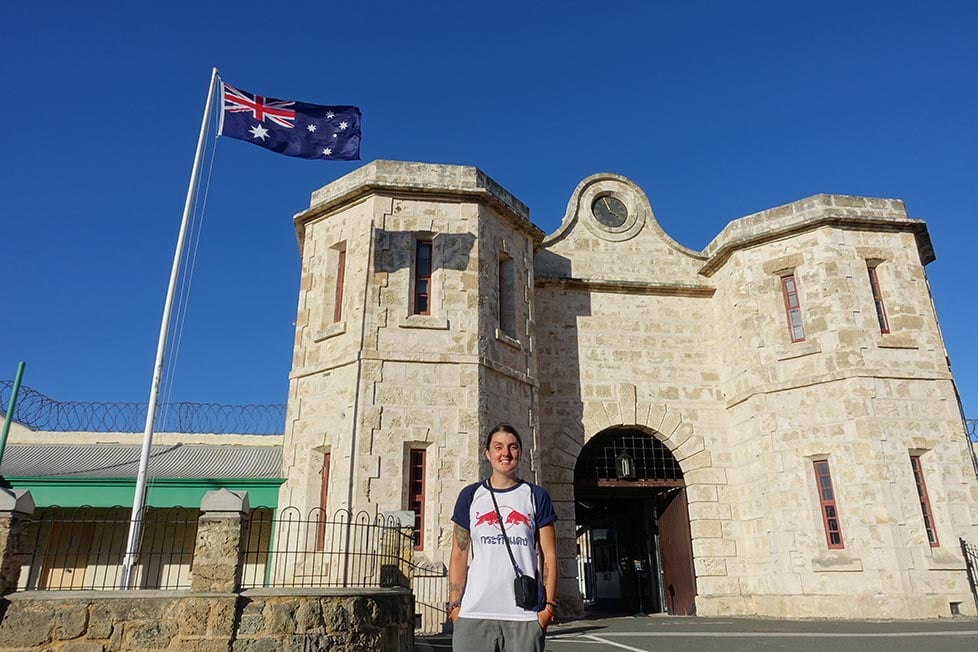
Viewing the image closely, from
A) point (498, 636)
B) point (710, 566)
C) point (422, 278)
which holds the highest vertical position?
point (422, 278)

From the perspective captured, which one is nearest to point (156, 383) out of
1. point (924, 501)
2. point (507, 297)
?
point (507, 297)

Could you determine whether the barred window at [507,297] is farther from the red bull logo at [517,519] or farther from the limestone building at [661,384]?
the red bull logo at [517,519]

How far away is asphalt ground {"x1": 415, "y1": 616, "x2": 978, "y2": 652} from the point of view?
883cm

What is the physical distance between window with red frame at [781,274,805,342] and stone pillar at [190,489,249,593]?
39.4ft

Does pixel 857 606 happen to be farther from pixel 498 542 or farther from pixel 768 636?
pixel 498 542

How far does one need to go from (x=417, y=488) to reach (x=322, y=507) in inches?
74.0

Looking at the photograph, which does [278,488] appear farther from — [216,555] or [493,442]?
[493,442]

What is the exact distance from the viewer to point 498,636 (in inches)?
132

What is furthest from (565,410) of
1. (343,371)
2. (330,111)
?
(330,111)

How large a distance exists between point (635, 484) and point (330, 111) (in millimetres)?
10524

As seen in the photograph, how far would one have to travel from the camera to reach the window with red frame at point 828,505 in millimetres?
12516

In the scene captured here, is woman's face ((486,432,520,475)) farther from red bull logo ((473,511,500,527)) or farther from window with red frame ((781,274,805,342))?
window with red frame ((781,274,805,342))

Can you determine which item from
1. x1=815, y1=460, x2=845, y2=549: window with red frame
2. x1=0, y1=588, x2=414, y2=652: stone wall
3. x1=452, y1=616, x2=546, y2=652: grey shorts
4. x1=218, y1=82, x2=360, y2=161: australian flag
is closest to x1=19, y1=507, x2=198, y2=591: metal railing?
x1=0, y1=588, x2=414, y2=652: stone wall

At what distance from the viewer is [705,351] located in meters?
15.8
